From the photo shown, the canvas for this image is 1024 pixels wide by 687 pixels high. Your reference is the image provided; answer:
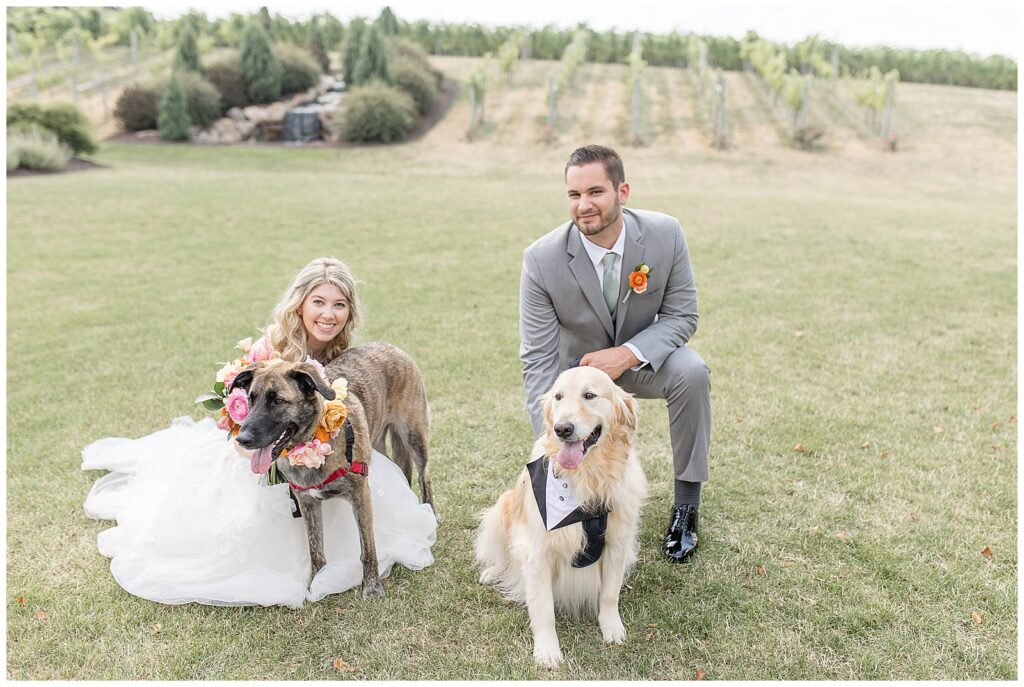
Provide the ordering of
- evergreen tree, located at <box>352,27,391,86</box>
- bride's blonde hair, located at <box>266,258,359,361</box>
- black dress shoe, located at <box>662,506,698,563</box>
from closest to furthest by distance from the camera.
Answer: black dress shoe, located at <box>662,506,698,563</box> < bride's blonde hair, located at <box>266,258,359,361</box> < evergreen tree, located at <box>352,27,391,86</box>

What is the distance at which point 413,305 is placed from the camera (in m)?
10.1

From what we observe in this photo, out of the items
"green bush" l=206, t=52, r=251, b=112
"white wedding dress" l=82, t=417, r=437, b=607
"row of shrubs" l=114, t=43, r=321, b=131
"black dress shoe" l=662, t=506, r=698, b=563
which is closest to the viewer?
"white wedding dress" l=82, t=417, r=437, b=607

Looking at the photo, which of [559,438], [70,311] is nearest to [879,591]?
[559,438]

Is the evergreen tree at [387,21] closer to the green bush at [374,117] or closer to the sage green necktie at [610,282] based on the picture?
the green bush at [374,117]

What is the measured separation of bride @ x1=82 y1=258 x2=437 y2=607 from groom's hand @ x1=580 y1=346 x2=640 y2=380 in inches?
53.4

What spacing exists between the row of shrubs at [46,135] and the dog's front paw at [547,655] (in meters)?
24.3

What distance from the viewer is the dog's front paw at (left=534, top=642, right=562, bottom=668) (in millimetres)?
3518

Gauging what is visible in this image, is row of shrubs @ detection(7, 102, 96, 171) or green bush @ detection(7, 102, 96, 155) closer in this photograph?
row of shrubs @ detection(7, 102, 96, 171)

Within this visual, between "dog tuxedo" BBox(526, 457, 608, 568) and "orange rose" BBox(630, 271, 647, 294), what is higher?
"orange rose" BBox(630, 271, 647, 294)

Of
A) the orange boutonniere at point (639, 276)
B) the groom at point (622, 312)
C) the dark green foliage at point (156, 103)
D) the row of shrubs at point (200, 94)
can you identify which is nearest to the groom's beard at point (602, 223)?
the groom at point (622, 312)

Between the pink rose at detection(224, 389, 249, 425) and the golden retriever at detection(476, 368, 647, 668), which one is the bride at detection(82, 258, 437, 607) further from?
the golden retriever at detection(476, 368, 647, 668)

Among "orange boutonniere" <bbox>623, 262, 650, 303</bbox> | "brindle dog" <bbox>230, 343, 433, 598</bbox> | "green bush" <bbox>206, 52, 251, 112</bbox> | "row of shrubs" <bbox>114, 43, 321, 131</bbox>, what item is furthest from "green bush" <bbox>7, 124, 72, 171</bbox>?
"orange boutonniere" <bbox>623, 262, 650, 303</bbox>

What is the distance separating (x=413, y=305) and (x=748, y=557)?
658 centimetres

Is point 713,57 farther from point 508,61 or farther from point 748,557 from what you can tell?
point 748,557
